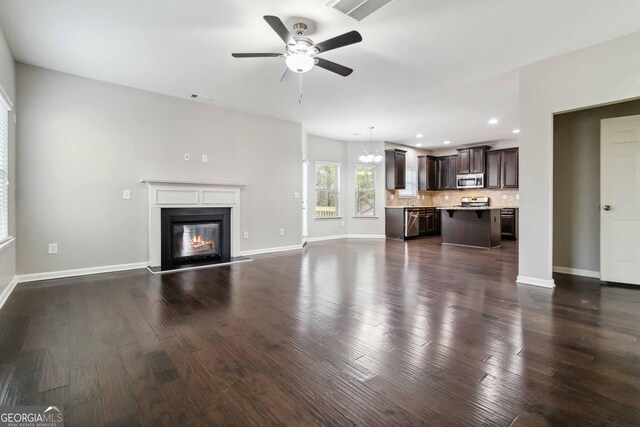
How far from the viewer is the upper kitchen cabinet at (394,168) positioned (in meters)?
8.62

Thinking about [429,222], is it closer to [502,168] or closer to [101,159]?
[502,168]

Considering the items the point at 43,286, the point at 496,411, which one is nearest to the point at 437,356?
the point at 496,411

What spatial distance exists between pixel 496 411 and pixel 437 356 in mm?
529

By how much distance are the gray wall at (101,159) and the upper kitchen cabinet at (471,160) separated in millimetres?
6652

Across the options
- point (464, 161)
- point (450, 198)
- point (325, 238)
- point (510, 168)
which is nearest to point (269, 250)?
point (325, 238)

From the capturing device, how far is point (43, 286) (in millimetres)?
3625

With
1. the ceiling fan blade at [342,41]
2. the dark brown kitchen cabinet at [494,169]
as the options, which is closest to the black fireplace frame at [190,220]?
the ceiling fan blade at [342,41]

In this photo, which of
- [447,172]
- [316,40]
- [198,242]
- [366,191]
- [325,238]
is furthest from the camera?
[447,172]

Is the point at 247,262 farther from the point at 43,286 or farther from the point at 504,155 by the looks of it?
the point at 504,155

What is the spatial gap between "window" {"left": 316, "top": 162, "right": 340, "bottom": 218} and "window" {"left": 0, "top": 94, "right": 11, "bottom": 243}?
584cm

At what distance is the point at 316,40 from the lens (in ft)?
10.6

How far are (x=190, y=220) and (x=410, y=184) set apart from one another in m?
6.99

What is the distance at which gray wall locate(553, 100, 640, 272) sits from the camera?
404 cm

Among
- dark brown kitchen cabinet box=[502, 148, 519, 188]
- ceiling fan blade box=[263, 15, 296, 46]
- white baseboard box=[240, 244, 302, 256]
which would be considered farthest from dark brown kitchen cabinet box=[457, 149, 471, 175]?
ceiling fan blade box=[263, 15, 296, 46]
